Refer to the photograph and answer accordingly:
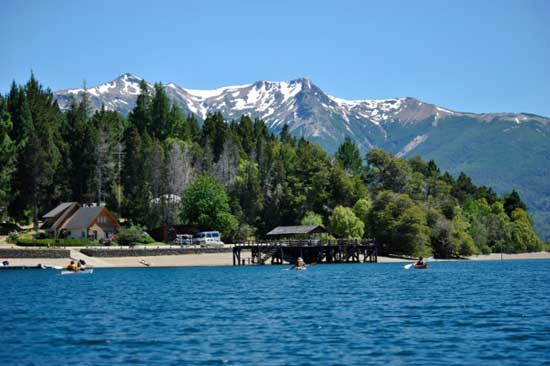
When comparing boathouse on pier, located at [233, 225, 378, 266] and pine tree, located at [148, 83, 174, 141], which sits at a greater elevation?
pine tree, located at [148, 83, 174, 141]

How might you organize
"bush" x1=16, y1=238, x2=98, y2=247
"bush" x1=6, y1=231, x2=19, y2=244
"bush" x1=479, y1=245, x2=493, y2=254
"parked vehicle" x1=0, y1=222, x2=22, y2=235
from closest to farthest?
"bush" x1=16, y1=238, x2=98, y2=247 < "bush" x1=6, y1=231, x2=19, y2=244 < "parked vehicle" x1=0, y1=222, x2=22, y2=235 < "bush" x1=479, y1=245, x2=493, y2=254

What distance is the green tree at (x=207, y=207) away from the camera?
11688 cm

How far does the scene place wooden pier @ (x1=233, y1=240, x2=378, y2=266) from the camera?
10206 cm

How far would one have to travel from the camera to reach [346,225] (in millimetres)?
118875

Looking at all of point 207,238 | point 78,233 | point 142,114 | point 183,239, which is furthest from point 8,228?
point 142,114

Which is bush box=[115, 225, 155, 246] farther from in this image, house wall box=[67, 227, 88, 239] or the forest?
the forest

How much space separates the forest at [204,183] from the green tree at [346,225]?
17cm

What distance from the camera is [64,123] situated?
427ft

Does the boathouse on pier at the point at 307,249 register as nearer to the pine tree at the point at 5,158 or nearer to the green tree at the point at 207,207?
the green tree at the point at 207,207

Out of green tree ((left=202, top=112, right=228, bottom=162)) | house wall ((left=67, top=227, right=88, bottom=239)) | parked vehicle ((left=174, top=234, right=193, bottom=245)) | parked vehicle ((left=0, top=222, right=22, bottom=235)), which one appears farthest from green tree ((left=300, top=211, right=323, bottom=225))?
parked vehicle ((left=0, top=222, right=22, bottom=235))

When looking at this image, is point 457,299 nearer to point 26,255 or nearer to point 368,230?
point 26,255

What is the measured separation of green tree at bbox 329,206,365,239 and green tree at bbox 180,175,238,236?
619 inches

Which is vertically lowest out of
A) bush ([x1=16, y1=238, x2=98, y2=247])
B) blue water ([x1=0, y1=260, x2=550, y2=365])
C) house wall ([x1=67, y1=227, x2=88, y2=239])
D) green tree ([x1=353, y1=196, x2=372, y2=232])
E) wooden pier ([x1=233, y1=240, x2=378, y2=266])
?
blue water ([x1=0, y1=260, x2=550, y2=365])

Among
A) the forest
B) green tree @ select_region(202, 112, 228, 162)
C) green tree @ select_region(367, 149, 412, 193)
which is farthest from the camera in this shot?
green tree @ select_region(202, 112, 228, 162)
